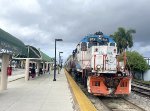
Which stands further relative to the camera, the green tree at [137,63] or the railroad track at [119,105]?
the green tree at [137,63]

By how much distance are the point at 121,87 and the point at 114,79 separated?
61cm

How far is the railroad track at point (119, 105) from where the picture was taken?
16114 millimetres

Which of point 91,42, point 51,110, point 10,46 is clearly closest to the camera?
point 51,110

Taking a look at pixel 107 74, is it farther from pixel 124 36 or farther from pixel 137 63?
pixel 124 36

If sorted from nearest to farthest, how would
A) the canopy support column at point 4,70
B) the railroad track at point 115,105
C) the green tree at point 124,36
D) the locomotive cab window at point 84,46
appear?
the railroad track at point 115,105
the canopy support column at point 4,70
the locomotive cab window at point 84,46
the green tree at point 124,36

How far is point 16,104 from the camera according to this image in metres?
12.6

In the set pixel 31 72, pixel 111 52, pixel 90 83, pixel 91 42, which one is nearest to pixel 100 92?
pixel 90 83

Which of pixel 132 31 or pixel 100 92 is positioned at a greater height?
pixel 132 31

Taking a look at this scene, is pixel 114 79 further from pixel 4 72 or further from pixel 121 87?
pixel 4 72

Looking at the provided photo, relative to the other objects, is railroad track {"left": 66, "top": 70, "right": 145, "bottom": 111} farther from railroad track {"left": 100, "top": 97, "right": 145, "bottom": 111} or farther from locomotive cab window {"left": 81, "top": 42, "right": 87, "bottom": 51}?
locomotive cab window {"left": 81, "top": 42, "right": 87, "bottom": 51}

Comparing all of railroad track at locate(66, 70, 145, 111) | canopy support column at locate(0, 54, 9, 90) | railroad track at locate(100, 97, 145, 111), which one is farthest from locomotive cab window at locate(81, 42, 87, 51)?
canopy support column at locate(0, 54, 9, 90)

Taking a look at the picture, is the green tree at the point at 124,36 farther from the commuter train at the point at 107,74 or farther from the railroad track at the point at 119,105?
the commuter train at the point at 107,74

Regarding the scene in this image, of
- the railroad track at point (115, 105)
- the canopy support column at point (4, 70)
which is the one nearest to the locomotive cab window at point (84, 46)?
the railroad track at point (115, 105)

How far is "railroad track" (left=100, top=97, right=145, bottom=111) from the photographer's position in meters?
16.1
